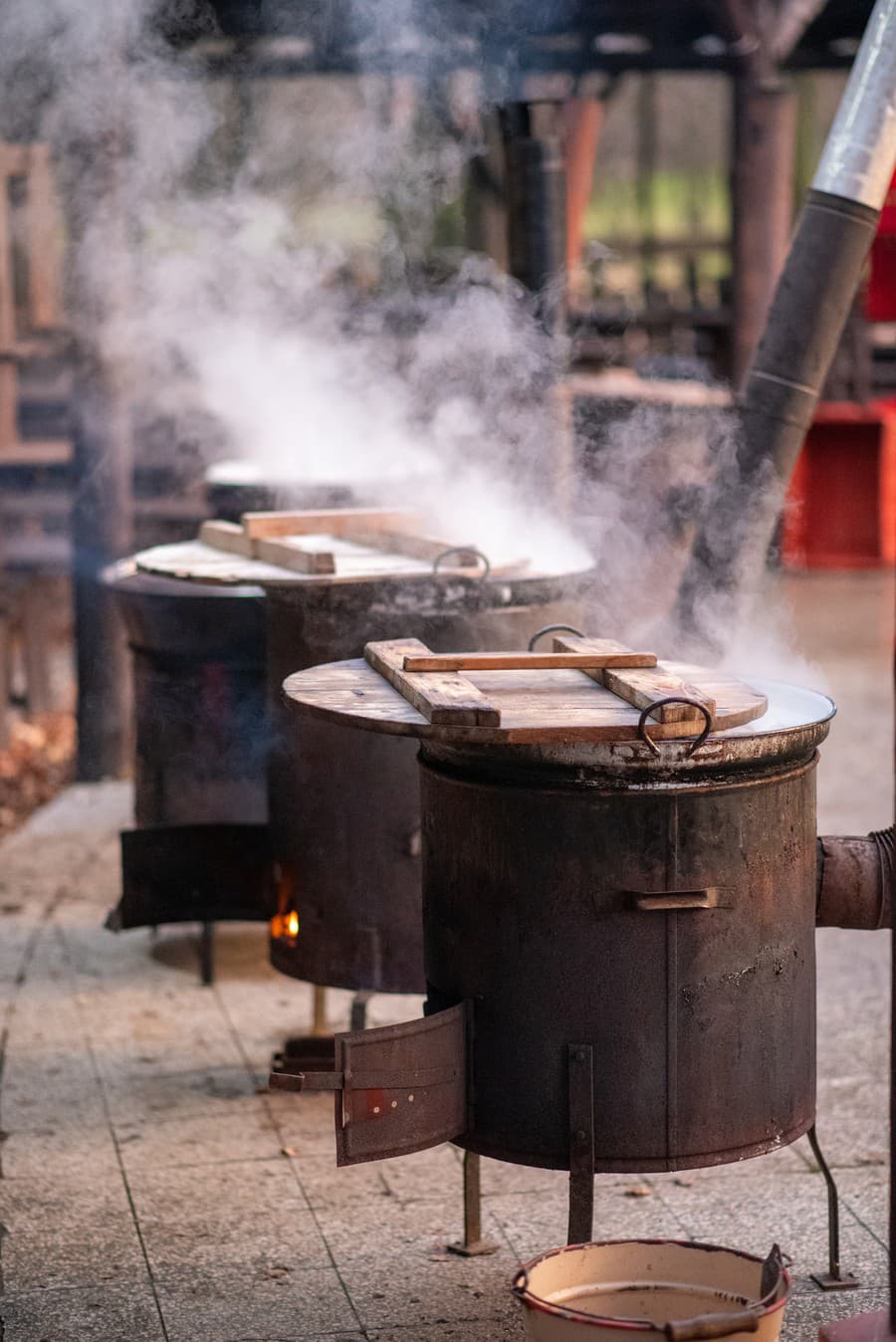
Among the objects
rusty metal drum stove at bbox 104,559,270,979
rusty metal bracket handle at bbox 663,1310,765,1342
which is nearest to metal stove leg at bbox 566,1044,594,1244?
rusty metal bracket handle at bbox 663,1310,765,1342

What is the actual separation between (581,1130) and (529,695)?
2.42 feet

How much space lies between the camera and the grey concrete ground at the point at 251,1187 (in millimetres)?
3295

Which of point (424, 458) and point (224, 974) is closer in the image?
point (224, 974)

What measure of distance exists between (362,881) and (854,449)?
10.6 m

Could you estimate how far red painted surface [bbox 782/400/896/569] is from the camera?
1348 centimetres

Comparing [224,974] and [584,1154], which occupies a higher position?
[584,1154]

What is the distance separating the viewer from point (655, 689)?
278 cm

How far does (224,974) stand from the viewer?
5359 millimetres

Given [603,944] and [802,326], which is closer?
[603,944]

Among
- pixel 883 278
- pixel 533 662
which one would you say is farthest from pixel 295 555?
pixel 883 278

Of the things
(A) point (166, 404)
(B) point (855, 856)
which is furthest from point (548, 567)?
(A) point (166, 404)

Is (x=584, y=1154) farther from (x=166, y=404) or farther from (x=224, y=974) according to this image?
(x=166, y=404)

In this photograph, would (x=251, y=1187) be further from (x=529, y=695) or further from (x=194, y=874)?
(x=529, y=695)

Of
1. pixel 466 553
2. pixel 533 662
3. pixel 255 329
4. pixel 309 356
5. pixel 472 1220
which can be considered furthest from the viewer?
pixel 255 329
